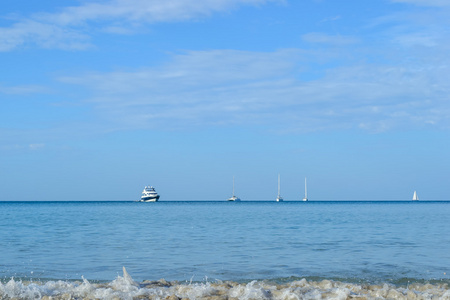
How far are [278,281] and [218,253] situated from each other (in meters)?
6.34

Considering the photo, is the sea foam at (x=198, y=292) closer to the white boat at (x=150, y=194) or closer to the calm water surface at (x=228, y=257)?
the calm water surface at (x=228, y=257)

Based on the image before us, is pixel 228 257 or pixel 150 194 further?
pixel 150 194

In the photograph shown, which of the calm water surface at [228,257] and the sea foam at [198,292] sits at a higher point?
the sea foam at [198,292]

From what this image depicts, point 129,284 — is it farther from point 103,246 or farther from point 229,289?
point 103,246

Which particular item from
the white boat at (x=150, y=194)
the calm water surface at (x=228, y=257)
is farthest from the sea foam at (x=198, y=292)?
the white boat at (x=150, y=194)

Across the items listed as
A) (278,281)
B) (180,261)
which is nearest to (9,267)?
(180,261)

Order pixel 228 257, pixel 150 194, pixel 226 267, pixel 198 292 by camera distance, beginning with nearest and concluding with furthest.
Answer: pixel 198 292 → pixel 226 267 → pixel 228 257 → pixel 150 194

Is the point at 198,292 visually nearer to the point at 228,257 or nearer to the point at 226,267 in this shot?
the point at 226,267

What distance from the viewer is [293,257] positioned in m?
18.9

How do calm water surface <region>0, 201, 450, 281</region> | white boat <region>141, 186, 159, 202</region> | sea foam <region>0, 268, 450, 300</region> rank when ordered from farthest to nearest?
white boat <region>141, 186, 159, 202</region> < calm water surface <region>0, 201, 450, 281</region> < sea foam <region>0, 268, 450, 300</region>

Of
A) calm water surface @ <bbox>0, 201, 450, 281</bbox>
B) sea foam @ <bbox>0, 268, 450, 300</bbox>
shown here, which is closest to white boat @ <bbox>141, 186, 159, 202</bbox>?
calm water surface @ <bbox>0, 201, 450, 281</bbox>

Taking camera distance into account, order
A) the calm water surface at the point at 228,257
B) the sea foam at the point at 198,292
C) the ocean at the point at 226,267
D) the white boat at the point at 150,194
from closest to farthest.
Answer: the sea foam at the point at 198,292
the ocean at the point at 226,267
the calm water surface at the point at 228,257
the white boat at the point at 150,194

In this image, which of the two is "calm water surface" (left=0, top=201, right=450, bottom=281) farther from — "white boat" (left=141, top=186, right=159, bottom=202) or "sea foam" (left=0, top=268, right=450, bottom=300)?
"white boat" (left=141, top=186, right=159, bottom=202)

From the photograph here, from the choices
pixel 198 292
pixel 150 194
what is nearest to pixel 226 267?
pixel 198 292
